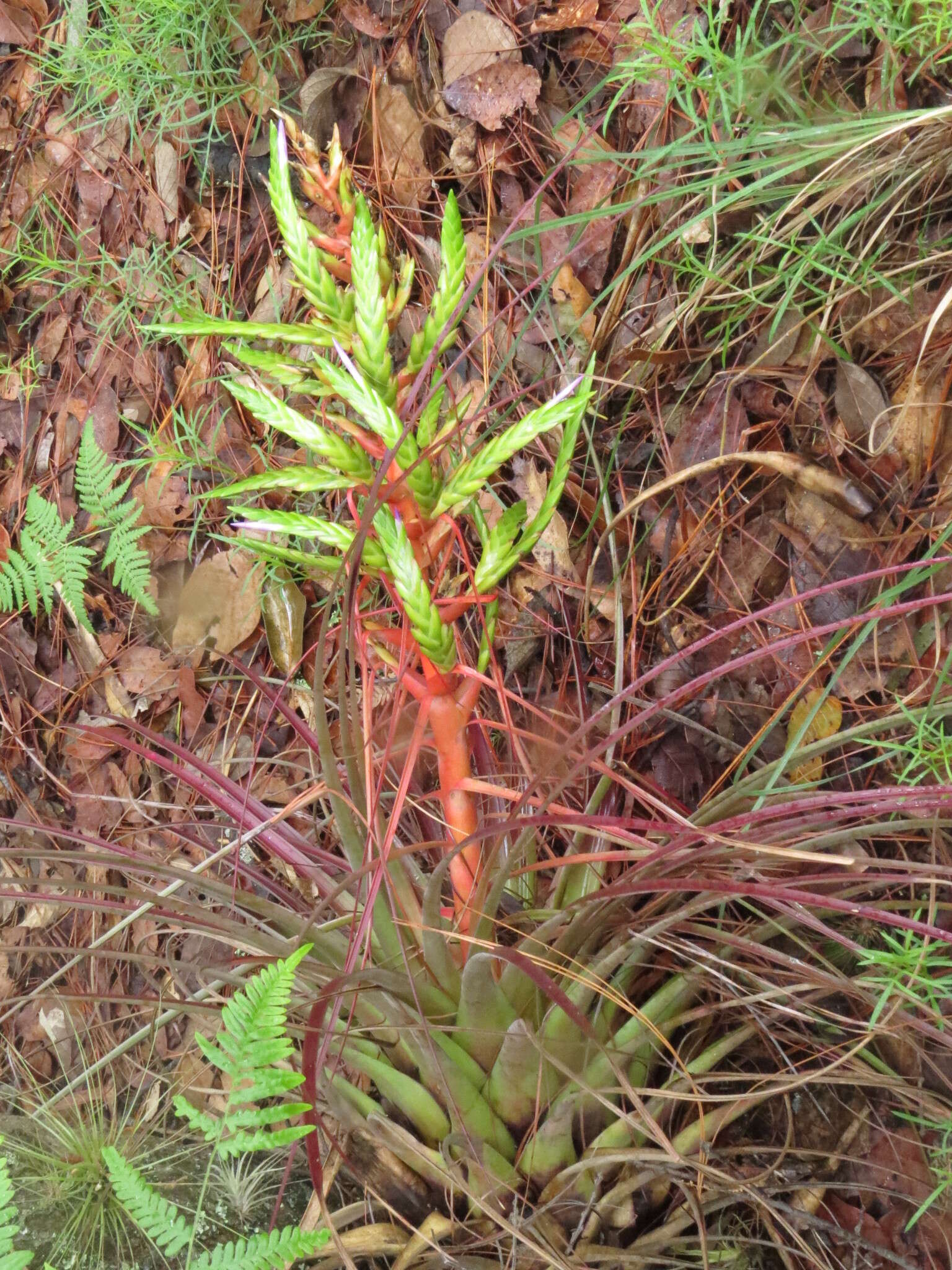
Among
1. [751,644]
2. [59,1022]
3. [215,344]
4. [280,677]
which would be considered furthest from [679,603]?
[59,1022]

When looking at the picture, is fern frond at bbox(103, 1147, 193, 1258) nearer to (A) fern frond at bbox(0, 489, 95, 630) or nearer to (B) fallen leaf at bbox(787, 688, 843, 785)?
(B) fallen leaf at bbox(787, 688, 843, 785)

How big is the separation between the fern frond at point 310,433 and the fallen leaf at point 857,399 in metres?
0.65

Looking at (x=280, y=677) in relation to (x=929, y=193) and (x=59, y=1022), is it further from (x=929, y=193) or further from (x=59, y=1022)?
(x=929, y=193)

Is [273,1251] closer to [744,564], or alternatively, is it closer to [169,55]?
[744,564]

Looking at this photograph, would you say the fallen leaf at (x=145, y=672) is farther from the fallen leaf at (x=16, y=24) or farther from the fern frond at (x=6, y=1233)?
the fallen leaf at (x=16, y=24)

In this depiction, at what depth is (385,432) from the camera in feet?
2.64

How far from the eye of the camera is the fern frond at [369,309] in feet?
2.60

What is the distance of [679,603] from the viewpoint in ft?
4.22

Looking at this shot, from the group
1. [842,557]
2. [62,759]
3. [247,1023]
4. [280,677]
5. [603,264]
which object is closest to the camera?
[247,1023]

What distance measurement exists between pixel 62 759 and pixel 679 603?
3.65 feet

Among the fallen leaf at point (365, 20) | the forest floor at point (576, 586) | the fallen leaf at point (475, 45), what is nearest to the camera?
the forest floor at point (576, 586)

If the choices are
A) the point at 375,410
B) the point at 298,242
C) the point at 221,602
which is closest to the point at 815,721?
the point at 375,410

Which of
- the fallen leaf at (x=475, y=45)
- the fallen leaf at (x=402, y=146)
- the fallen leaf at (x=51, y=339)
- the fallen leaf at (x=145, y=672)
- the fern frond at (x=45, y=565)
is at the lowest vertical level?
the fallen leaf at (x=145, y=672)

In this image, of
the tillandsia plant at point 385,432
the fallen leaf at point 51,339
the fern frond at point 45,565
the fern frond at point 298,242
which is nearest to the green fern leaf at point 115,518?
the fern frond at point 45,565
